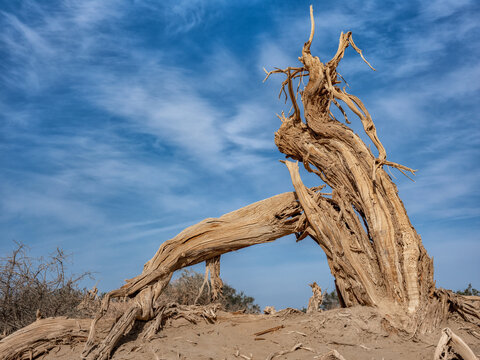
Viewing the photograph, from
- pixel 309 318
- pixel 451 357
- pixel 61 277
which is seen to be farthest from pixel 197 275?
pixel 451 357

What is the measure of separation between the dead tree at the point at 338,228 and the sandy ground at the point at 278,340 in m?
0.43

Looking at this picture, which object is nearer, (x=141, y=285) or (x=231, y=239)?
(x=141, y=285)

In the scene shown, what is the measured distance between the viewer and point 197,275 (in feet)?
47.4

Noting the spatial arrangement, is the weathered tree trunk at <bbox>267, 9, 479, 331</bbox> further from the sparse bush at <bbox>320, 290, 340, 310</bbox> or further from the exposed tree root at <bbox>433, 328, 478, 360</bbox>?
the sparse bush at <bbox>320, 290, 340, 310</bbox>

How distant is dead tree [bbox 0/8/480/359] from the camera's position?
8.08 metres

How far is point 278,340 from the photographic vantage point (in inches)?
285

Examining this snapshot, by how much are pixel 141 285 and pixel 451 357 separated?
5.07 m

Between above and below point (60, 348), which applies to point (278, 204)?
above

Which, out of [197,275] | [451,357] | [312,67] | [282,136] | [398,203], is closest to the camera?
[451,357]

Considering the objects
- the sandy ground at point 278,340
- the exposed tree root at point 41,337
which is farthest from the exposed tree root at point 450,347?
the exposed tree root at point 41,337

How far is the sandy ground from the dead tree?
426 millimetres

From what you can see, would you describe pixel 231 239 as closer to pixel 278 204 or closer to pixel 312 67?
pixel 278 204

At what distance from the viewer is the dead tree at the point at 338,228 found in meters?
8.08

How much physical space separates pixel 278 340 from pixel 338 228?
2.54 metres
